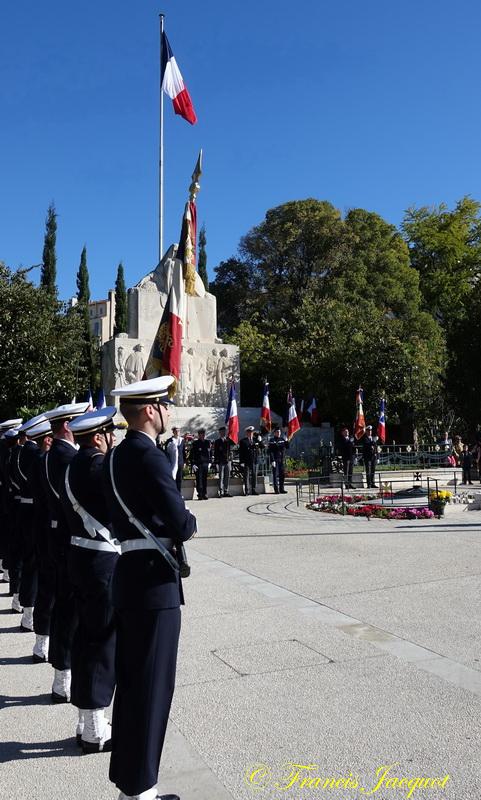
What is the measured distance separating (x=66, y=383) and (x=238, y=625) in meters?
19.3

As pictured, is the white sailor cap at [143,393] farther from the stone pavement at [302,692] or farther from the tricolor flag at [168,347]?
→ the tricolor flag at [168,347]

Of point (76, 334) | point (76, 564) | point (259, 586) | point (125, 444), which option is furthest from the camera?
point (76, 334)

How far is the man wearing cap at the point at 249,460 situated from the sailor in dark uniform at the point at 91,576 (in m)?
15.3

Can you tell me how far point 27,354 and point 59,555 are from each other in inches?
767

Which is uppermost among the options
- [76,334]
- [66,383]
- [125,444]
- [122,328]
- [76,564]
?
[122,328]

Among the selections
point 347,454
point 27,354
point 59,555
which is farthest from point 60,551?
point 27,354

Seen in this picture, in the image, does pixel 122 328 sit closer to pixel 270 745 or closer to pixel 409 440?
pixel 409 440

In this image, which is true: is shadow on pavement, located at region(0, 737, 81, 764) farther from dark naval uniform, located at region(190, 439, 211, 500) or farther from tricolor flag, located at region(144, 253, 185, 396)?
dark naval uniform, located at region(190, 439, 211, 500)

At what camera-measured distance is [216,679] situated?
499 cm

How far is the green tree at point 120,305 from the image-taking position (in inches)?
2186

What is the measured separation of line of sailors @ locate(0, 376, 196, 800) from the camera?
318cm

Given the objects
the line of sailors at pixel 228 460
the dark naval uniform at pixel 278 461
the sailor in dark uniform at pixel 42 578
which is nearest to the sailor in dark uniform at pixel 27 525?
the sailor in dark uniform at pixel 42 578

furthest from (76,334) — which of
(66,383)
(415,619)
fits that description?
(415,619)

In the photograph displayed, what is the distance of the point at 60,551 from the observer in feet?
16.7
